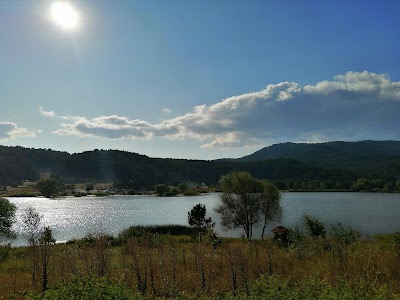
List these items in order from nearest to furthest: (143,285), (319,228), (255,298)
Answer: (255,298) → (143,285) → (319,228)

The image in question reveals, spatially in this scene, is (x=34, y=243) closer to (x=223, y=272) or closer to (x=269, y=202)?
(x=223, y=272)

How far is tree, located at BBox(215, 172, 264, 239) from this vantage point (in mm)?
56969

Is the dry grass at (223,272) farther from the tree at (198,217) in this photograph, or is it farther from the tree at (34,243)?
the tree at (198,217)

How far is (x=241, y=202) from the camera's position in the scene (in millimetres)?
57500

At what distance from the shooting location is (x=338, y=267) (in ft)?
44.8

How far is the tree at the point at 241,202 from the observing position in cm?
5697

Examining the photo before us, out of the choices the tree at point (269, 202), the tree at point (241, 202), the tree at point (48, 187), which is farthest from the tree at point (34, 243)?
the tree at point (48, 187)

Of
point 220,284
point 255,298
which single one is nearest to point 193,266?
point 220,284

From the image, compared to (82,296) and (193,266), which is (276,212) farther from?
(82,296)

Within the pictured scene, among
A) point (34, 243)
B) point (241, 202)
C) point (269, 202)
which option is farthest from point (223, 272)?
point (269, 202)

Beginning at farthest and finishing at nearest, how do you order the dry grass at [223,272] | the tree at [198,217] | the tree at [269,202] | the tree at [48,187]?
the tree at [48,187] → the tree at [269,202] → the tree at [198,217] → the dry grass at [223,272]

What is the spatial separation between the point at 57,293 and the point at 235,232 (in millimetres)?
56543

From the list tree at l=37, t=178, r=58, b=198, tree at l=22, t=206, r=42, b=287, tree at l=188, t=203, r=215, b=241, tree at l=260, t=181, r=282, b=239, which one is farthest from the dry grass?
tree at l=37, t=178, r=58, b=198

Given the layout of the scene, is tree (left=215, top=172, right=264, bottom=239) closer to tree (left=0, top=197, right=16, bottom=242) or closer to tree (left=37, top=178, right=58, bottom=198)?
tree (left=0, top=197, right=16, bottom=242)
